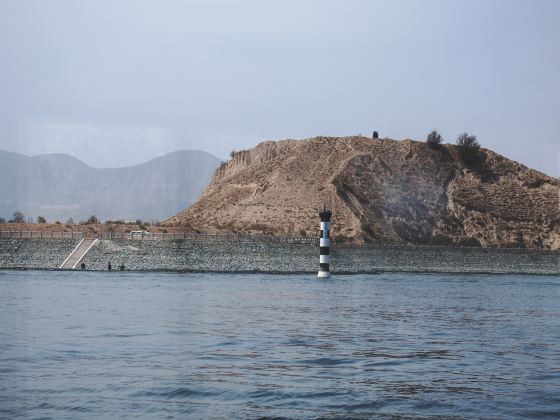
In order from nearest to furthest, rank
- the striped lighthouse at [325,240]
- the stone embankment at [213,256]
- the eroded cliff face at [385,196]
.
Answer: the striped lighthouse at [325,240] → the stone embankment at [213,256] → the eroded cliff face at [385,196]

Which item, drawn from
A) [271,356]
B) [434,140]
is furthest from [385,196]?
[271,356]

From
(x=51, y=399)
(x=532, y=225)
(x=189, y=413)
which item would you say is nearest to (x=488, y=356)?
(x=189, y=413)

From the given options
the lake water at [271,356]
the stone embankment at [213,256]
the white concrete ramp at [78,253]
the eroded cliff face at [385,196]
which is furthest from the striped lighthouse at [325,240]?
the eroded cliff face at [385,196]

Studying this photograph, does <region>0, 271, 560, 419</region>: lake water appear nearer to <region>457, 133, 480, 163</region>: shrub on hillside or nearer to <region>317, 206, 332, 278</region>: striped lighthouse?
<region>317, 206, 332, 278</region>: striped lighthouse

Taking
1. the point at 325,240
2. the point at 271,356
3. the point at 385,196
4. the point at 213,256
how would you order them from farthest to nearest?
1. the point at 385,196
2. the point at 213,256
3. the point at 325,240
4. the point at 271,356

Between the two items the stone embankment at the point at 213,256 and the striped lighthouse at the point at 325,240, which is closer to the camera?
the striped lighthouse at the point at 325,240

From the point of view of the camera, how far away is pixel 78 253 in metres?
86.5

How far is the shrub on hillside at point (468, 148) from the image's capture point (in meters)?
151

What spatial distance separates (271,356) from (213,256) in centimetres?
6110

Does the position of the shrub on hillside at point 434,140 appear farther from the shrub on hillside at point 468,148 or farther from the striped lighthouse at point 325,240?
the striped lighthouse at point 325,240

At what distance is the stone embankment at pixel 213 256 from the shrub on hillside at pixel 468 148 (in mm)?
55249

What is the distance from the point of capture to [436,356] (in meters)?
27.8

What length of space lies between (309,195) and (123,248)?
48557mm

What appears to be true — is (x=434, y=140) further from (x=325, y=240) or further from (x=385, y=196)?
(x=325, y=240)
